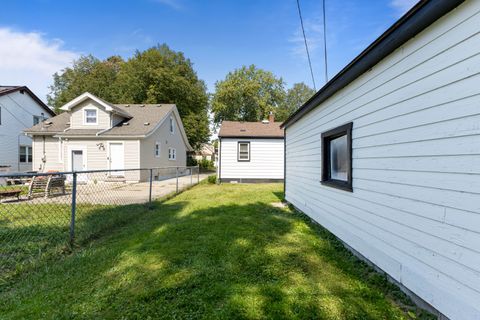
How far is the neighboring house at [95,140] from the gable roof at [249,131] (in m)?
4.65

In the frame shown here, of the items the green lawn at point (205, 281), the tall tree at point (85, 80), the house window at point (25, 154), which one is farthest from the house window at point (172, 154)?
the tall tree at point (85, 80)

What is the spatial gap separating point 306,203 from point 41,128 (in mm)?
17945

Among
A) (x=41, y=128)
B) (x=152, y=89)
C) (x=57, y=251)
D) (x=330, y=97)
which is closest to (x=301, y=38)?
(x=330, y=97)

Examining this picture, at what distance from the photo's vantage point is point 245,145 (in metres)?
15.2

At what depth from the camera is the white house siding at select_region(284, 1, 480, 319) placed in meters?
1.92

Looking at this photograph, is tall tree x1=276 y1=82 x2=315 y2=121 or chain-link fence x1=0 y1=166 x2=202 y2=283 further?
tall tree x1=276 y1=82 x2=315 y2=121

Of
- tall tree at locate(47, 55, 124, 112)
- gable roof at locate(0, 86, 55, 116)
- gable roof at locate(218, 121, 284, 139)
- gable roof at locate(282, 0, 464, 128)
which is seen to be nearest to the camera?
gable roof at locate(282, 0, 464, 128)

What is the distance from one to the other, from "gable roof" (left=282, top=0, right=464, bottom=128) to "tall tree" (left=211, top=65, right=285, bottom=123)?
110 feet

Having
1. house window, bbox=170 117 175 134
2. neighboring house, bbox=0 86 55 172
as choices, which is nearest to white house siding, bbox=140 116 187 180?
house window, bbox=170 117 175 134

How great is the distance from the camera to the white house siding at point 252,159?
1512 centimetres

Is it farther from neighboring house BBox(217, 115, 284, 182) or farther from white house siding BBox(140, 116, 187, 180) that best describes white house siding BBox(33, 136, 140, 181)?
neighboring house BBox(217, 115, 284, 182)

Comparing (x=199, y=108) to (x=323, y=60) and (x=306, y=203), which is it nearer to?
(x=323, y=60)

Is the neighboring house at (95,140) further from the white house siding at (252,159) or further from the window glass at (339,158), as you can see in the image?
the window glass at (339,158)

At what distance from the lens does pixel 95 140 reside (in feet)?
50.4
